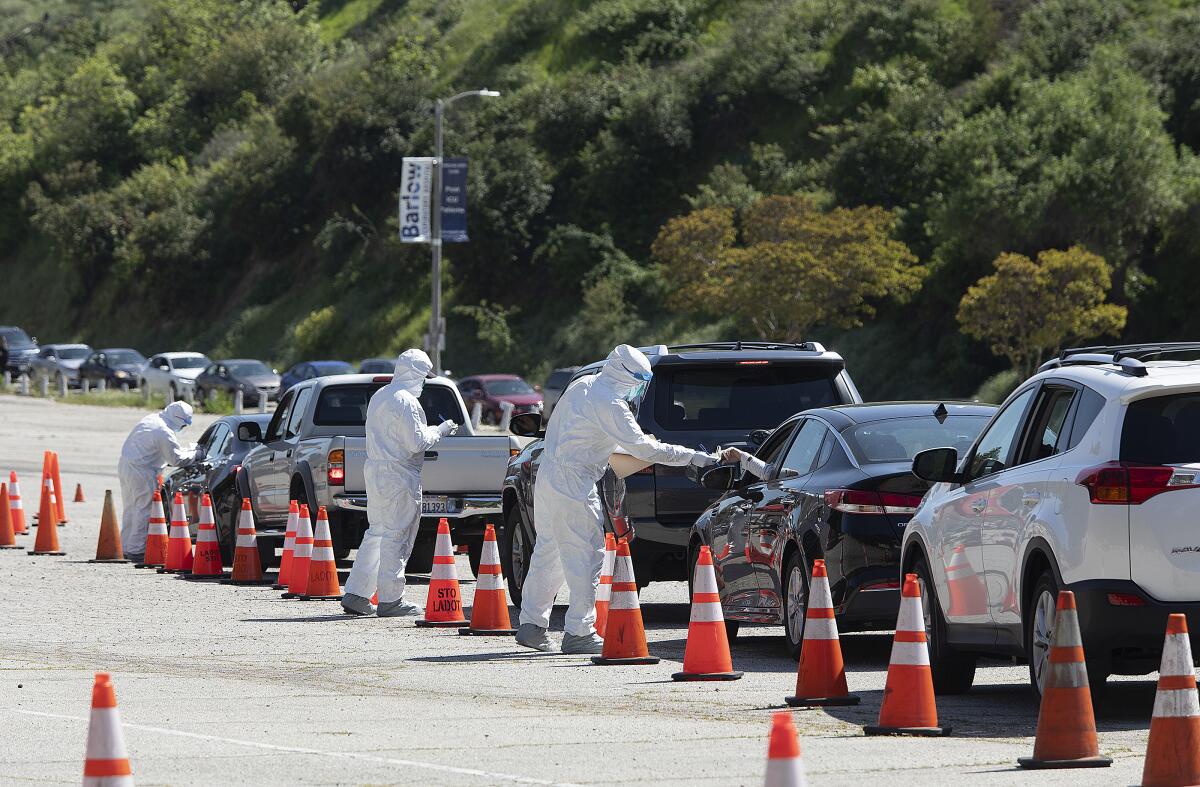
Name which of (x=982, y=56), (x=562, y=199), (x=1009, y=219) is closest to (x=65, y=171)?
(x=562, y=199)

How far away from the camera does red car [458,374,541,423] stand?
172ft

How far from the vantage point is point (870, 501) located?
11734 mm

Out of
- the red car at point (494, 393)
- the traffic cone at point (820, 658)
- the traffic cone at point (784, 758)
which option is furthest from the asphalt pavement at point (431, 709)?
the red car at point (494, 393)

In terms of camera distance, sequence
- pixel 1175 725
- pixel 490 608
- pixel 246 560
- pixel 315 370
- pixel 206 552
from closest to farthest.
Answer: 1. pixel 1175 725
2. pixel 490 608
3. pixel 246 560
4. pixel 206 552
5. pixel 315 370

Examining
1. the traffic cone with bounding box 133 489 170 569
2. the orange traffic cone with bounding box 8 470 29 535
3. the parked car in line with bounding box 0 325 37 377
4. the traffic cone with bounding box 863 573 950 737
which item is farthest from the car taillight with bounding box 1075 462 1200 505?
the parked car in line with bounding box 0 325 37 377

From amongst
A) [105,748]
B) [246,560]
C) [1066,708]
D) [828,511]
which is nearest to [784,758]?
[105,748]

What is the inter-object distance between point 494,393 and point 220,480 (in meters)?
32.5

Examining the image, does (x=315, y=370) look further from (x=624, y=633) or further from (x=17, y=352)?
(x=624, y=633)

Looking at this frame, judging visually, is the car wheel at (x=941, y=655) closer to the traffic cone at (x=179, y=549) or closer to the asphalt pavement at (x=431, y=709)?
the asphalt pavement at (x=431, y=709)

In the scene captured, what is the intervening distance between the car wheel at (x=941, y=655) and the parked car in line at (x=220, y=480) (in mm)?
10555

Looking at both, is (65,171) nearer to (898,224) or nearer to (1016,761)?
(898,224)

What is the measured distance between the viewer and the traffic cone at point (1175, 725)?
23.6 ft

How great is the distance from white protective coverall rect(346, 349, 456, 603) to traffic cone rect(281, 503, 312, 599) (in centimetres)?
135

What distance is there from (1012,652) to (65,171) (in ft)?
295
